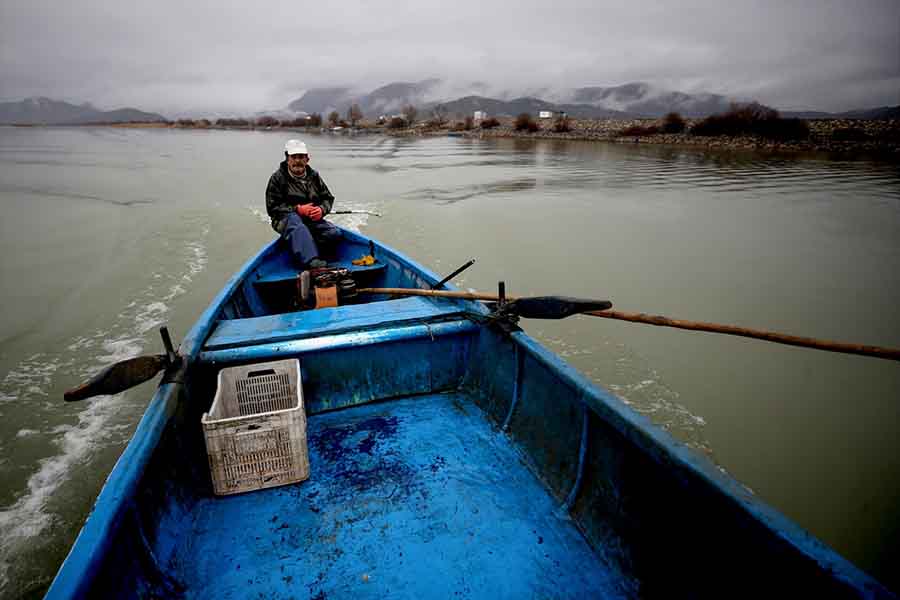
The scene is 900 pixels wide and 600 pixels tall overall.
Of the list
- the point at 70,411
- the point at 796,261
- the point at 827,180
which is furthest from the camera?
the point at 827,180

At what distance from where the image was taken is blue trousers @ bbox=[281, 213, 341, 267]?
5273mm

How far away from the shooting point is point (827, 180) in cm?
2020

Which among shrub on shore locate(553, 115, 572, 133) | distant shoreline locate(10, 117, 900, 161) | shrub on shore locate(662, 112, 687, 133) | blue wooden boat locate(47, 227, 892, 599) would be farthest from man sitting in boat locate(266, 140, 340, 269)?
shrub on shore locate(553, 115, 572, 133)

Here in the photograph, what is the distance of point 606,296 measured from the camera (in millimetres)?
7730

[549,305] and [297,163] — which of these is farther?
[297,163]

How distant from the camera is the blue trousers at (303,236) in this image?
527cm

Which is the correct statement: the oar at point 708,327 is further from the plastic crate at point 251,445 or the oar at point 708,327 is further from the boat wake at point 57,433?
the boat wake at point 57,433

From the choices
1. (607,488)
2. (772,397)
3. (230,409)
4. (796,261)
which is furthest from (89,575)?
(796,261)

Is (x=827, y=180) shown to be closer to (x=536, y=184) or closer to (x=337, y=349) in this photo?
(x=536, y=184)

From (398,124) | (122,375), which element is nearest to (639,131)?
(398,124)

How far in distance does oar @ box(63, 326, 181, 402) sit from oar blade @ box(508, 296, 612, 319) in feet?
7.28

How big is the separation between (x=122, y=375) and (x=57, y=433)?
3244mm

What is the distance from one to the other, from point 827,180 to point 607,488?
83.2 feet

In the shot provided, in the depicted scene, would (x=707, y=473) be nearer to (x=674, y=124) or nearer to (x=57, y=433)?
(x=57, y=433)
